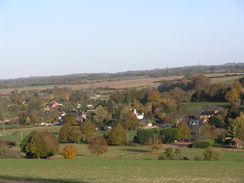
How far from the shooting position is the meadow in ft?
54.2

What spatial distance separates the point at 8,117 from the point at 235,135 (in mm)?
51372

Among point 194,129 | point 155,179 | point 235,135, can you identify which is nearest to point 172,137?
point 194,129

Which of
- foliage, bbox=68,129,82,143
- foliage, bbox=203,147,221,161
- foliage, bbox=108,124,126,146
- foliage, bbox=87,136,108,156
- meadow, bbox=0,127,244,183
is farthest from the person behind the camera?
foliage, bbox=68,129,82,143

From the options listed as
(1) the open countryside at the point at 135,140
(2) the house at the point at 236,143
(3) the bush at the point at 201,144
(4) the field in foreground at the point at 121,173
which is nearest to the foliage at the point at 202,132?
(1) the open countryside at the point at 135,140

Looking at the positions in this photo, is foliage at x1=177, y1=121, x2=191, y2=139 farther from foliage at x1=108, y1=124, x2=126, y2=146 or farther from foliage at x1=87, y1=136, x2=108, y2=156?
foliage at x1=87, y1=136, x2=108, y2=156

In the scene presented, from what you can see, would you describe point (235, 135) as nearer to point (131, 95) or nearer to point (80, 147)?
point (80, 147)

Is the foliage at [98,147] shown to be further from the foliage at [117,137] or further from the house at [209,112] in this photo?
the house at [209,112]

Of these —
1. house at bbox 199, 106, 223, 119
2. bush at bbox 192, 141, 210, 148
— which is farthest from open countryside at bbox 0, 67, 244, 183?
house at bbox 199, 106, 223, 119

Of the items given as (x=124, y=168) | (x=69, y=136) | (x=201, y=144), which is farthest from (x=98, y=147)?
(x=124, y=168)

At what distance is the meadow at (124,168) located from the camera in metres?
16.5

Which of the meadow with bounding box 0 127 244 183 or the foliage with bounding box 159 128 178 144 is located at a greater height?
the meadow with bounding box 0 127 244 183

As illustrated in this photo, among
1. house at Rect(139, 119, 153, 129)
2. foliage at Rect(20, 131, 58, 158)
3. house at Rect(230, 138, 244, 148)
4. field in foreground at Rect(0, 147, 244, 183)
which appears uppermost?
field in foreground at Rect(0, 147, 244, 183)

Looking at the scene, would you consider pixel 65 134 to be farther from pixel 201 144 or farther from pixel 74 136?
pixel 201 144

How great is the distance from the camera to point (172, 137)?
47.8 m
